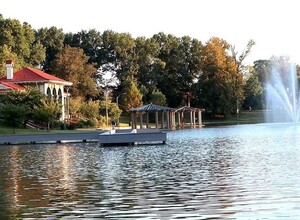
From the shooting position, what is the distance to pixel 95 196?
59.1 ft

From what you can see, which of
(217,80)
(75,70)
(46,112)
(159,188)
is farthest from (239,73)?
(159,188)

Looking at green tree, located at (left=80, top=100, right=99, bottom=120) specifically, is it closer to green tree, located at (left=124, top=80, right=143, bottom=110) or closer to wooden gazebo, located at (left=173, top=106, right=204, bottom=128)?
wooden gazebo, located at (left=173, top=106, right=204, bottom=128)

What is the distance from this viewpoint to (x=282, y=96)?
104062mm

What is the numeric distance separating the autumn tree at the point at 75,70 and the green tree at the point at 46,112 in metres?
30.1

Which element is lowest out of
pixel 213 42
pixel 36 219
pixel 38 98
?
pixel 36 219

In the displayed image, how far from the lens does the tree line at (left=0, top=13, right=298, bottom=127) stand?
104375 millimetres

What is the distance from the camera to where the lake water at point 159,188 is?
48.4 ft

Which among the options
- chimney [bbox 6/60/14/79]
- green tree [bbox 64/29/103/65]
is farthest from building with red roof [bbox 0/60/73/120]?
green tree [bbox 64/29/103/65]

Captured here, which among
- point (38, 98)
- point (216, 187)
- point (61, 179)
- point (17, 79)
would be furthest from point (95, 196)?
point (17, 79)

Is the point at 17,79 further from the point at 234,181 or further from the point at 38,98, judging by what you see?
the point at 234,181

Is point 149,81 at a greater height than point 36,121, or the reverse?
point 149,81

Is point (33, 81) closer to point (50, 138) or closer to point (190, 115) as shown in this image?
point (190, 115)

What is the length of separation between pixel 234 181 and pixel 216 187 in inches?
61.2

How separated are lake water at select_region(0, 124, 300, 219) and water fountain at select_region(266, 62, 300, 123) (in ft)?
207
